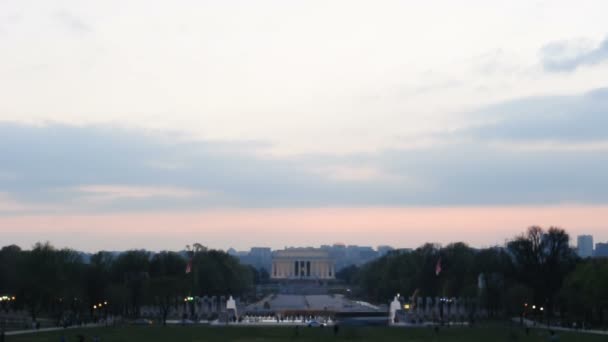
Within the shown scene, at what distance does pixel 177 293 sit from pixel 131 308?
1562cm

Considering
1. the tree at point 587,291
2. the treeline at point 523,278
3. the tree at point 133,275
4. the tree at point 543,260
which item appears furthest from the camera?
the tree at point 133,275

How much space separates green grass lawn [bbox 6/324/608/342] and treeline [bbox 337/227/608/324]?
952 centimetres

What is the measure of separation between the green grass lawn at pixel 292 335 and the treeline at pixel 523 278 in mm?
9517

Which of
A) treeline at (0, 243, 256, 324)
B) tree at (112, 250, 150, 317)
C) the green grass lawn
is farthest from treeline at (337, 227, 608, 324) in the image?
tree at (112, 250, 150, 317)

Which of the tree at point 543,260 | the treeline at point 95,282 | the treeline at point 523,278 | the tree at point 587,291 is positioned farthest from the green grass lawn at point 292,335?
the tree at point 543,260

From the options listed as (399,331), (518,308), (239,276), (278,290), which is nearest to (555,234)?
(518,308)

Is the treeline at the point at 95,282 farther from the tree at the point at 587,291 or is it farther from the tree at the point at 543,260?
the tree at the point at 587,291

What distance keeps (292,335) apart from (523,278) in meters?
38.3

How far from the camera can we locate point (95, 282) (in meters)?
101

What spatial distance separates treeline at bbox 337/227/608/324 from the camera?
80.7 meters

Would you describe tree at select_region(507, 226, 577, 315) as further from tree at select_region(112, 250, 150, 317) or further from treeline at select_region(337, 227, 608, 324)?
tree at select_region(112, 250, 150, 317)

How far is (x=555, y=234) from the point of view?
96.5 metres

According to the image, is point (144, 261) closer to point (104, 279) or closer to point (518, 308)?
point (104, 279)

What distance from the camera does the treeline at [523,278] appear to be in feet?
265
